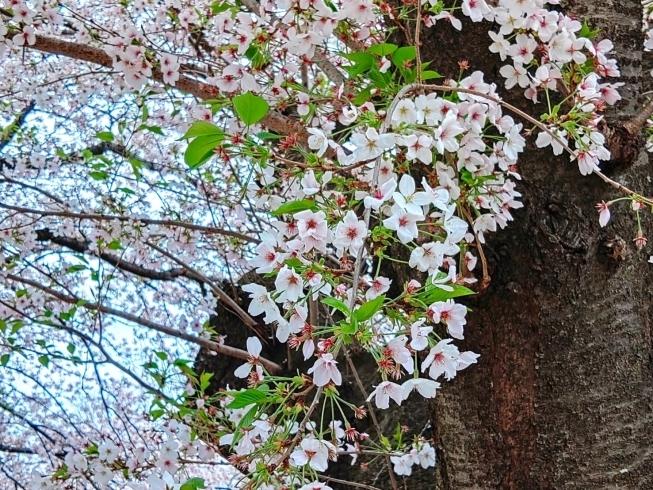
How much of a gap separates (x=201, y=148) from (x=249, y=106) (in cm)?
10

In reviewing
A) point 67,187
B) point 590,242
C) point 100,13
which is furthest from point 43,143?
point 590,242

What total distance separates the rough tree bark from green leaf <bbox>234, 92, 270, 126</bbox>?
1.96 feet

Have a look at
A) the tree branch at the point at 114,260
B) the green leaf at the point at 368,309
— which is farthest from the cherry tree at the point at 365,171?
the tree branch at the point at 114,260

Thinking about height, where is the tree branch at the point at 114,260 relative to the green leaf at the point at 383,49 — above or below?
below

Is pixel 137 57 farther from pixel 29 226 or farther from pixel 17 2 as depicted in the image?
pixel 29 226

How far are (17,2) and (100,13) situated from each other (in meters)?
2.53

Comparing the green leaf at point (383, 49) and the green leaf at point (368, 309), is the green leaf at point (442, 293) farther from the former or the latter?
the green leaf at point (383, 49)

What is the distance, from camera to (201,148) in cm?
89

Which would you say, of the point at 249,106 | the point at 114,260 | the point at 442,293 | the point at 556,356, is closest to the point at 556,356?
the point at 556,356

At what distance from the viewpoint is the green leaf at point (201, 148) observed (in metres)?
0.88

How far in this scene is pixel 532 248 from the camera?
1.22 m

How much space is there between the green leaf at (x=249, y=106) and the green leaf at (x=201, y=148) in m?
0.05

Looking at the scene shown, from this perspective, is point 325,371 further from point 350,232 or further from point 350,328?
point 350,232

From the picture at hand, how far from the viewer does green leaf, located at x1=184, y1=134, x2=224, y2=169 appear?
878 millimetres
